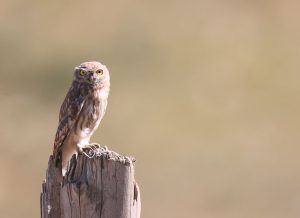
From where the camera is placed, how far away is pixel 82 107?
949cm

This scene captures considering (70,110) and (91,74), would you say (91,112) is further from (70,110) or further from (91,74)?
(91,74)

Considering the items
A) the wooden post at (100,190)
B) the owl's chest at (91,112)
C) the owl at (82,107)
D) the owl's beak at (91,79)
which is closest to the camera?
the wooden post at (100,190)

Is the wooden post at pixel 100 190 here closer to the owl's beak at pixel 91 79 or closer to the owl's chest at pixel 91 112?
the owl's chest at pixel 91 112

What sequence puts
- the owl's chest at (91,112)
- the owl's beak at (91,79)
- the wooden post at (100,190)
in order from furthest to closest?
the owl's beak at (91,79) → the owl's chest at (91,112) → the wooden post at (100,190)

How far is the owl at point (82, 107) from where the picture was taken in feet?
30.5

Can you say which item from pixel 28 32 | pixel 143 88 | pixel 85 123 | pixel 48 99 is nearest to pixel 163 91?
pixel 143 88

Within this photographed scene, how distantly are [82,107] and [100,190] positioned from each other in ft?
10.5

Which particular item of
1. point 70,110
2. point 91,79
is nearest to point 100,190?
point 70,110

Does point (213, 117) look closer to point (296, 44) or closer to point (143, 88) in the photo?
point (143, 88)

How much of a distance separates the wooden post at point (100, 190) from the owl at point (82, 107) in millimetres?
2671

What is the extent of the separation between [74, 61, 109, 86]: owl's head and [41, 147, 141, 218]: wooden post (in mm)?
3208

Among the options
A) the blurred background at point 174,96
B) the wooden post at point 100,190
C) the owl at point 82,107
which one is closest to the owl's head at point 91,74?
the owl at point 82,107

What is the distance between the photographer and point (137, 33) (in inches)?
893

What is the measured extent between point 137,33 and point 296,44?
310 cm
